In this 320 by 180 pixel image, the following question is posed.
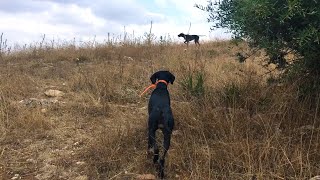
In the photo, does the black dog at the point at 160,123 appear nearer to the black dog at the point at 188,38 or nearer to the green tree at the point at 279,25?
the green tree at the point at 279,25

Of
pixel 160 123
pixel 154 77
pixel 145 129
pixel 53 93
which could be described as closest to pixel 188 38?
pixel 53 93

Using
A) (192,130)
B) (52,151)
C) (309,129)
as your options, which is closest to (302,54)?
(309,129)

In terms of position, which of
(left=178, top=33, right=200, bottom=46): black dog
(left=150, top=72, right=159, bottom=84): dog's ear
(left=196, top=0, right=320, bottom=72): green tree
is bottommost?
(left=150, top=72, right=159, bottom=84): dog's ear

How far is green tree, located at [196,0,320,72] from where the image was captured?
151 inches

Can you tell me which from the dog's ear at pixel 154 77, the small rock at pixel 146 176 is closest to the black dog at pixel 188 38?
the dog's ear at pixel 154 77

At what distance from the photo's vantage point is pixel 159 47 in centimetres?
1106

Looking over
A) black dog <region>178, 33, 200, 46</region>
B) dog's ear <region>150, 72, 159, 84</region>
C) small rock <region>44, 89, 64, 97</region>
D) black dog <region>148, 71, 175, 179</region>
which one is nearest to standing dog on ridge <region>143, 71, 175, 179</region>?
black dog <region>148, 71, 175, 179</region>

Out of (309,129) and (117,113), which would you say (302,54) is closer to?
(309,129)

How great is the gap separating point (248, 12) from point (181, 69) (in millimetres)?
3313

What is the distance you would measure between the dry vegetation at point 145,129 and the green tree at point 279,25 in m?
0.63

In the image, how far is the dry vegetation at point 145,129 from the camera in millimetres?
3955

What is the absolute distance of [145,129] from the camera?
16.2 feet

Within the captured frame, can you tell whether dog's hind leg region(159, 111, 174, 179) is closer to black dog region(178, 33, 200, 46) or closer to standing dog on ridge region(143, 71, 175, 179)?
standing dog on ridge region(143, 71, 175, 179)

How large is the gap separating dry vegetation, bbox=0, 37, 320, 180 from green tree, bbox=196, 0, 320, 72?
626mm
